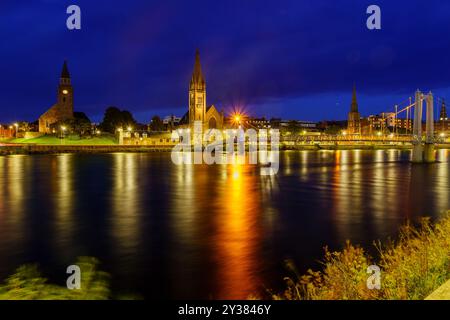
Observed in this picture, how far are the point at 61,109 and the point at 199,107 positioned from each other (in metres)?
41.2

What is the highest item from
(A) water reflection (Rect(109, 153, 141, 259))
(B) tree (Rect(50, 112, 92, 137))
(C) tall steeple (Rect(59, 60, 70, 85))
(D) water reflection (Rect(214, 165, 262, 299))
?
(C) tall steeple (Rect(59, 60, 70, 85))

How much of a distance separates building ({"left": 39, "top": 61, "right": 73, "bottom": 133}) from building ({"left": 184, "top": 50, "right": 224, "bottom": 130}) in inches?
1430

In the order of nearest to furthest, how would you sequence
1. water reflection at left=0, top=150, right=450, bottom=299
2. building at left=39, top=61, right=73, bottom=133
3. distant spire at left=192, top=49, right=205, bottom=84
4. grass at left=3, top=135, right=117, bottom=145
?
1. water reflection at left=0, top=150, right=450, bottom=299
2. grass at left=3, top=135, right=117, bottom=145
3. building at left=39, top=61, right=73, bottom=133
4. distant spire at left=192, top=49, right=205, bottom=84

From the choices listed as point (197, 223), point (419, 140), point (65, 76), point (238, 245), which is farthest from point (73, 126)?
point (238, 245)

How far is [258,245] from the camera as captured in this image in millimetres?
17672

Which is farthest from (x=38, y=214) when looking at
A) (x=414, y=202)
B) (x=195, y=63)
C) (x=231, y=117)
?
(x=231, y=117)

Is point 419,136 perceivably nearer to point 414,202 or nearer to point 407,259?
point 414,202

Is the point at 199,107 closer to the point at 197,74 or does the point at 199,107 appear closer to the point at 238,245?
the point at 197,74

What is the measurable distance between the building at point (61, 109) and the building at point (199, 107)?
3633 cm

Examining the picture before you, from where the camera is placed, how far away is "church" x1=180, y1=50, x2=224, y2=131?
140750mm

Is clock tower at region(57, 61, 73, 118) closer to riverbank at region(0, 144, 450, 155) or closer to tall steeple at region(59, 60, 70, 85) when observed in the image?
tall steeple at region(59, 60, 70, 85)

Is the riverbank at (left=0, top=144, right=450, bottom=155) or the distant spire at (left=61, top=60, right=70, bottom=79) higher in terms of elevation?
the distant spire at (left=61, top=60, right=70, bottom=79)

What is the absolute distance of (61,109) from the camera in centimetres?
12619
